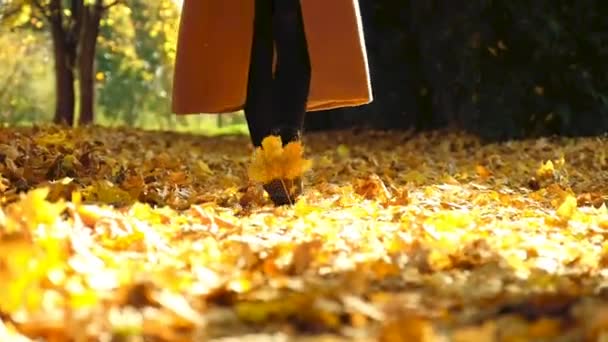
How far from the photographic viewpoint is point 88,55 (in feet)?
50.9

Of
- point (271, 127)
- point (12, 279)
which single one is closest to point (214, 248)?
point (12, 279)

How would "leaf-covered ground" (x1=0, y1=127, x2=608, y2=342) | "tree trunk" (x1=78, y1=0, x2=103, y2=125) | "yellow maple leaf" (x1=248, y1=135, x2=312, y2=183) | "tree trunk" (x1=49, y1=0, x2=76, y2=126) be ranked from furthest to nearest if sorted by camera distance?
"tree trunk" (x1=78, y1=0, x2=103, y2=125) → "tree trunk" (x1=49, y1=0, x2=76, y2=126) → "yellow maple leaf" (x1=248, y1=135, x2=312, y2=183) → "leaf-covered ground" (x1=0, y1=127, x2=608, y2=342)

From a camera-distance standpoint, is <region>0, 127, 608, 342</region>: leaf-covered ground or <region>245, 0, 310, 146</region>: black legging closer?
<region>0, 127, 608, 342</region>: leaf-covered ground

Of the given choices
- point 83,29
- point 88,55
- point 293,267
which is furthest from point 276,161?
point 83,29

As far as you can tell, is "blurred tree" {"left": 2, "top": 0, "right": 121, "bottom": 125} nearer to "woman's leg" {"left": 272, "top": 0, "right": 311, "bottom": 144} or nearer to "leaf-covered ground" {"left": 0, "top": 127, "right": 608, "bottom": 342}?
"leaf-covered ground" {"left": 0, "top": 127, "right": 608, "bottom": 342}

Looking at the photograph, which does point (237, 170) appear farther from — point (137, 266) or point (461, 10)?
point (137, 266)

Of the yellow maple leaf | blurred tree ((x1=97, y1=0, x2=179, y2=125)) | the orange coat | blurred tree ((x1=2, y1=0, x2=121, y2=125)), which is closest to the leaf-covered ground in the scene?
the yellow maple leaf

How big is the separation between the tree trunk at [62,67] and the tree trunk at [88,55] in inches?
8.5

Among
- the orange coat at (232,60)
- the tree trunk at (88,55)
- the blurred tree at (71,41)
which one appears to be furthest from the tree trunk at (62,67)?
the orange coat at (232,60)

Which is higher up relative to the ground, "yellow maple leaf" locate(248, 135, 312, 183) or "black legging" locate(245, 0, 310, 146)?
"black legging" locate(245, 0, 310, 146)

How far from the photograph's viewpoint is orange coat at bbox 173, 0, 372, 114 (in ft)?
13.4

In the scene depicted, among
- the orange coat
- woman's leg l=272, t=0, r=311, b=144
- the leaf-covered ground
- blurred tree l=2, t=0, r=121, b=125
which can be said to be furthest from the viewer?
blurred tree l=2, t=0, r=121, b=125

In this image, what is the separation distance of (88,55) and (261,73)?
40.0ft

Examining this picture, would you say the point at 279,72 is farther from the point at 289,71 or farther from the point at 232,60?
the point at 232,60
